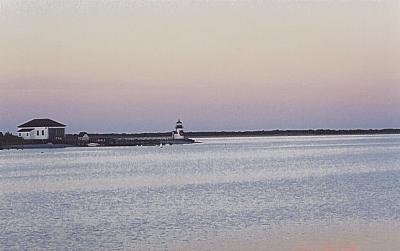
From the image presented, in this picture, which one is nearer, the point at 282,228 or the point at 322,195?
the point at 282,228

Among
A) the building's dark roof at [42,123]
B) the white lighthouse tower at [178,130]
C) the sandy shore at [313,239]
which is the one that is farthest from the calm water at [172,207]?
the white lighthouse tower at [178,130]

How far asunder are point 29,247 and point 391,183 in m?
16.6

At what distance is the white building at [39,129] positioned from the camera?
2589 inches

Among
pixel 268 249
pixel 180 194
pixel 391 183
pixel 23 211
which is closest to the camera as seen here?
pixel 268 249

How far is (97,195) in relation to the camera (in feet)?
74.9

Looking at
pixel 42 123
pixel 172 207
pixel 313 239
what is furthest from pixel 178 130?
pixel 313 239

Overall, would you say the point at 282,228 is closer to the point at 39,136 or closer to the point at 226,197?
the point at 226,197

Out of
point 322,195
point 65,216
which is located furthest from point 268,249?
point 322,195

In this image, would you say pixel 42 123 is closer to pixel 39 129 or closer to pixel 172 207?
pixel 39 129

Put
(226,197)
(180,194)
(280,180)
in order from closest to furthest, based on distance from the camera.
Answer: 1. (226,197)
2. (180,194)
3. (280,180)

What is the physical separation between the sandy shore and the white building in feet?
177

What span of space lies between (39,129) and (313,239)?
55.5 meters

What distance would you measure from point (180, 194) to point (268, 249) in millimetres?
10686

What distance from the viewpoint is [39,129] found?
65.9m
